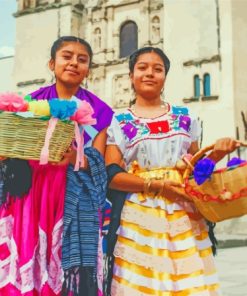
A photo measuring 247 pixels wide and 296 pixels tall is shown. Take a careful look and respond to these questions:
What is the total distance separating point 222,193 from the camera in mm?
2254

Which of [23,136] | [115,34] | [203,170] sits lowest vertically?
[203,170]

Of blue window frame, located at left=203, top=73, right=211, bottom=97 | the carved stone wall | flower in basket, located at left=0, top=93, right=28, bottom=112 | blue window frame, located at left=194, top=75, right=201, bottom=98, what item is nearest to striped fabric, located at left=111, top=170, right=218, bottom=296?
flower in basket, located at left=0, top=93, right=28, bottom=112

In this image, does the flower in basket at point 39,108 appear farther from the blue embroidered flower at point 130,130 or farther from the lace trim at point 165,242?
the lace trim at point 165,242

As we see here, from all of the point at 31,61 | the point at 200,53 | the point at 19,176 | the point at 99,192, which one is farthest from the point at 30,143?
the point at 31,61

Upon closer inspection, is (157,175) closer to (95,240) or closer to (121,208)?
(121,208)

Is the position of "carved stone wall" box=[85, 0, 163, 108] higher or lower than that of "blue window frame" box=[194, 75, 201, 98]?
higher

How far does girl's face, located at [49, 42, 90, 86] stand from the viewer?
2.53 metres

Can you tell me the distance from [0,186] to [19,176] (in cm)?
11

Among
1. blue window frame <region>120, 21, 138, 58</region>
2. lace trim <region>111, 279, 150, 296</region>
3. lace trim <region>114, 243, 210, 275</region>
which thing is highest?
blue window frame <region>120, 21, 138, 58</region>

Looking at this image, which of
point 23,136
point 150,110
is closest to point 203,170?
point 150,110

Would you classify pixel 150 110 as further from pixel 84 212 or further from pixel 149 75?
pixel 84 212

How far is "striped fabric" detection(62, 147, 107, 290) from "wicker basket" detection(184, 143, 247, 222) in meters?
0.42

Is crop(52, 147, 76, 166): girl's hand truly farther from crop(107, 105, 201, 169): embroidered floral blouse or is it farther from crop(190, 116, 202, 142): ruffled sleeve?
crop(190, 116, 202, 142): ruffled sleeve

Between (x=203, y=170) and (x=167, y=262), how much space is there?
0.47 m
